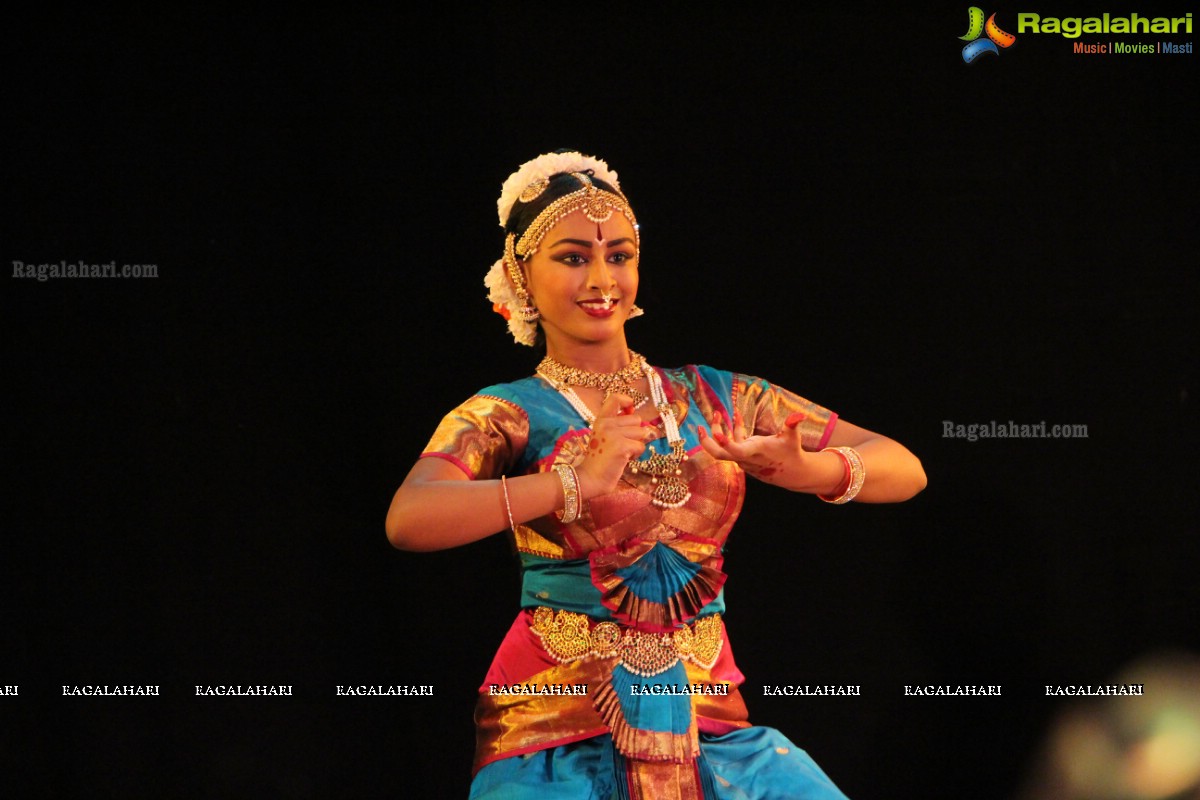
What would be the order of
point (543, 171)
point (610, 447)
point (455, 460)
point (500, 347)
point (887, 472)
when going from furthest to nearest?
point (500, 347), point (543, 171), point (887, 472), point (455, 460), point (610, 447)

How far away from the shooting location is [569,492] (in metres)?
2.89

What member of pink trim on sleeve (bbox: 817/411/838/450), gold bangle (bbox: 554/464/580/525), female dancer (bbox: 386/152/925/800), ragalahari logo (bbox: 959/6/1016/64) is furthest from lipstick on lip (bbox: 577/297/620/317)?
ragalahari logo (bbox: 959/6/1016/64)

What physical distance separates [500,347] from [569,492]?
98 cm

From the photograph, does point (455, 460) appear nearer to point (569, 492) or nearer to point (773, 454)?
point (569, 492)

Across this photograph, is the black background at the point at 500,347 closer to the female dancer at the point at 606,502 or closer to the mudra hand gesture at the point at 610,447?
the female dancer at the point at 606,502

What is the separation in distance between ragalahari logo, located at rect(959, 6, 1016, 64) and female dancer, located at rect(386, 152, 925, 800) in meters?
1.06

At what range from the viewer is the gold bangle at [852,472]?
3070 millimetres

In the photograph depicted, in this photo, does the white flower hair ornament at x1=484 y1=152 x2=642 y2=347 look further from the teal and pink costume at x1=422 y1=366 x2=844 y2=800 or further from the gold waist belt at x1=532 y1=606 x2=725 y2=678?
the gold waist belt at x1=532 y1=606 x2=725 y2=678

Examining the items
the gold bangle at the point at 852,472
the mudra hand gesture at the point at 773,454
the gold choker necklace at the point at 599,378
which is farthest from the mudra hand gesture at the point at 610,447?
the gold bangle at the point at 852,472

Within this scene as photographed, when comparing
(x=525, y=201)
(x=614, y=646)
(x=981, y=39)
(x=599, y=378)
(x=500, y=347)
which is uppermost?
(x=981, y=39)

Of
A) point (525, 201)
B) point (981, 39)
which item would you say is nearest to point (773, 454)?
point (525, 201)

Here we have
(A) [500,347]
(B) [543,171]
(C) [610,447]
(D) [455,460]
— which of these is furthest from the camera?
(A) [500,347]

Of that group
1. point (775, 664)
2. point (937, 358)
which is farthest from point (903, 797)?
point (937, 358)

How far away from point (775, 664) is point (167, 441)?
1.47m
